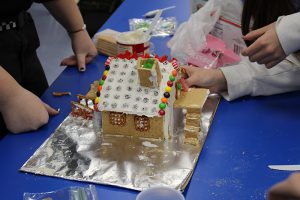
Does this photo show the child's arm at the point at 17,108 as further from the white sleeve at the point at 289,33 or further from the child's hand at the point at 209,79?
the white sleeve at the point at 289,33

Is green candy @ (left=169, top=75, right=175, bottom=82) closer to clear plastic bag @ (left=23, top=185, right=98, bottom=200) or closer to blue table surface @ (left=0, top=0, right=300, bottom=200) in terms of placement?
blue table surface @ (left=0, top=0, right=300, bottom=200)

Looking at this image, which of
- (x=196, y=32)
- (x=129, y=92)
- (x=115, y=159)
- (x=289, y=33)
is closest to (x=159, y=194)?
(x=115, y=159)

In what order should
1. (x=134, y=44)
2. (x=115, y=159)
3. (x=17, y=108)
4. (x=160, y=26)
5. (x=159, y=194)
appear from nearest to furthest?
(x=159, y=194)
(x=115, y=159)
(x=17, y=108)
(x=134, y=44)
(x=160, y=26)

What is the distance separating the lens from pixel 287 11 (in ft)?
3.87

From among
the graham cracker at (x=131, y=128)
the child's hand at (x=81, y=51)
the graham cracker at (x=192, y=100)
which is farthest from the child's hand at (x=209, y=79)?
the child's hand at (x=81, y=51)

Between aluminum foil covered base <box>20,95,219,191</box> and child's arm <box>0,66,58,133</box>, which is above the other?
child's arm <box>0,66,58,133</box>

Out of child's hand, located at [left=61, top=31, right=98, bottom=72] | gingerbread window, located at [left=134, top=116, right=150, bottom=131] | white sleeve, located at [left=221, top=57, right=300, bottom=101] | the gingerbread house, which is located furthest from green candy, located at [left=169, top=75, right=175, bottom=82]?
child's hand, located at [left=61, top=31, right=98, bottom=72]

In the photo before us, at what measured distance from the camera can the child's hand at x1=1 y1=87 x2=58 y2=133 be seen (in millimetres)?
1044

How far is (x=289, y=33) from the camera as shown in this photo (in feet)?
3.48

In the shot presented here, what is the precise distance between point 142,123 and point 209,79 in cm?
28

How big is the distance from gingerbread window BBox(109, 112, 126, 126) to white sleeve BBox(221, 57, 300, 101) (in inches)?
12.9

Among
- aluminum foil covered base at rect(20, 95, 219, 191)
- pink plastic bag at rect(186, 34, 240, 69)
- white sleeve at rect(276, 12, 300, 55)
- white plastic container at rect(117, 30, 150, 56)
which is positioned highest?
white sleeve at rect(276, 12, 300, 55)

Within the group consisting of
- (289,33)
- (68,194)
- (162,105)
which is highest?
(289,33)

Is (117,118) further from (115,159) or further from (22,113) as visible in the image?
(22,113)
